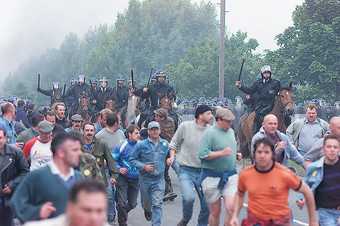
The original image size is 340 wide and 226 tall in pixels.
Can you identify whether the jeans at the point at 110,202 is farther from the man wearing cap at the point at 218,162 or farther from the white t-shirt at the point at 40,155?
the white t-shirt at the point at 40,155

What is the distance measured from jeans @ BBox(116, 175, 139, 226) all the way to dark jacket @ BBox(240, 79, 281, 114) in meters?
7.66

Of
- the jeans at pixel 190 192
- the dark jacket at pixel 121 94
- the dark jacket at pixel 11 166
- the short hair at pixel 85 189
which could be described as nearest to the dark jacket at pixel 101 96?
the dark jacket at pixel 121 94

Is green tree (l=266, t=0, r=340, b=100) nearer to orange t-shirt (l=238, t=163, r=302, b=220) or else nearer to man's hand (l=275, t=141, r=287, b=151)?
man's hand (l=275, t=141, r=287, b=151)

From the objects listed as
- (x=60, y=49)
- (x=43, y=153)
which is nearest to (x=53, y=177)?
(x=43, y=153)

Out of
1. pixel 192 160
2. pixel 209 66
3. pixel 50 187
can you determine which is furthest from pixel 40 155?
pixel 209 66

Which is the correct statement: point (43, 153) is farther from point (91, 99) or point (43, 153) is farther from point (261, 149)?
point (91, 99)

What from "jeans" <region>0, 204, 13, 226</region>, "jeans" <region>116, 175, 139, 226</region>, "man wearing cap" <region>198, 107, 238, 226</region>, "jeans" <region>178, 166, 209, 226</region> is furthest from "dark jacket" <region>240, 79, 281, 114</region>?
"jeans" <region>0, 204, 13, 226</region>

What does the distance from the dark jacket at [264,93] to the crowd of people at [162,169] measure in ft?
17.6

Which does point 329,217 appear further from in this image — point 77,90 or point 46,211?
point 77,90

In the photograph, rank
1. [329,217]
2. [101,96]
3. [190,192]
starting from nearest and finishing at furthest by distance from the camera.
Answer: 1. [329,217]
2. [190,192]
3. [101,96]

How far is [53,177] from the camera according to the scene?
6.11 meters

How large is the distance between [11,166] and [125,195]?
313cm

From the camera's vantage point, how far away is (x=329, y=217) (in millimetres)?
8039

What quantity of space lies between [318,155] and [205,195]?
4.64 ft
